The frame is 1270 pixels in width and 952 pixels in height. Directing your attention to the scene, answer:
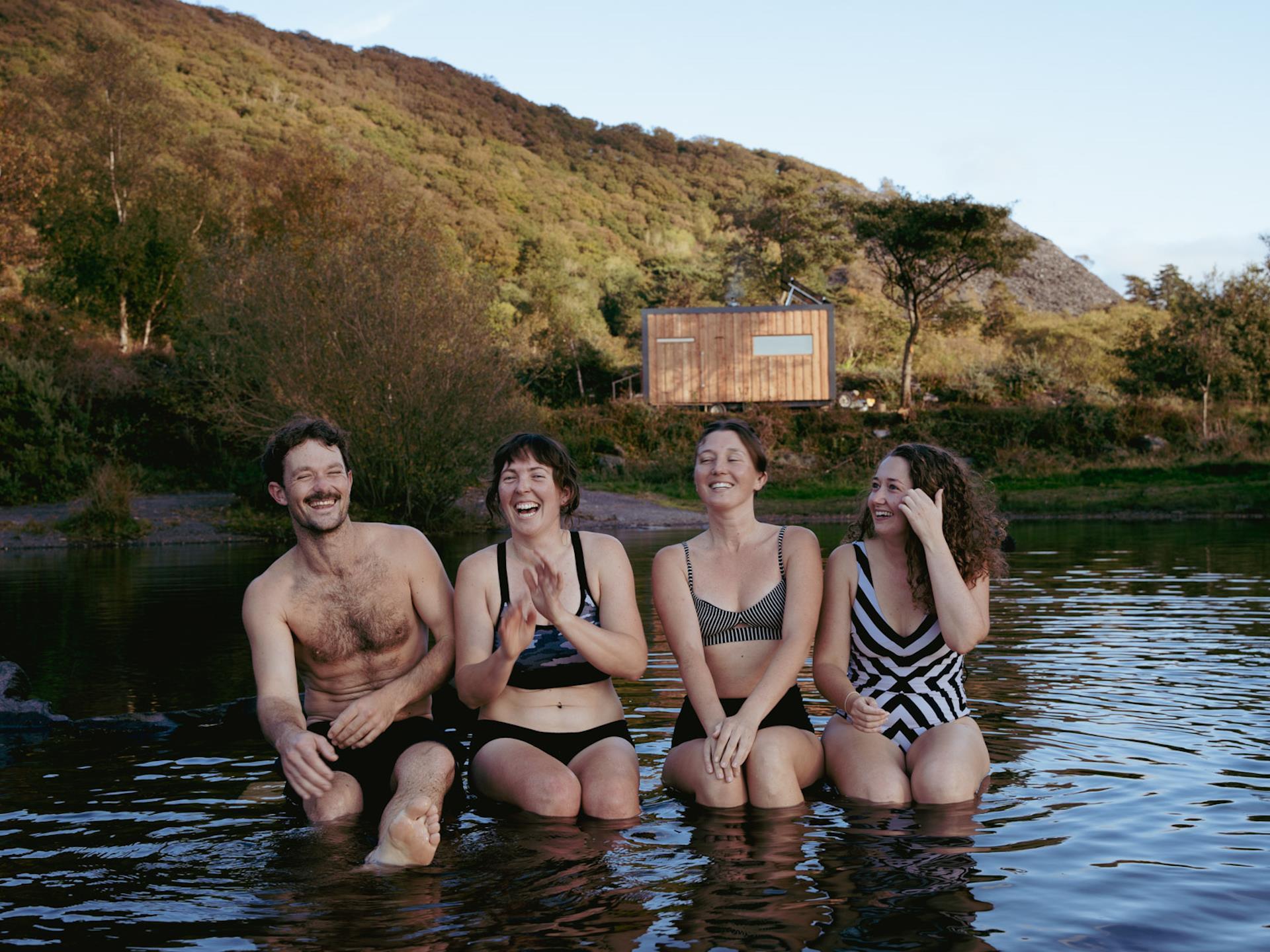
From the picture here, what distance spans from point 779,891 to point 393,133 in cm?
9612

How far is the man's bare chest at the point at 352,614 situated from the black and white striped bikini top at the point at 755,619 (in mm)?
1254

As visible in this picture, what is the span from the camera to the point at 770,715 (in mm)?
5066

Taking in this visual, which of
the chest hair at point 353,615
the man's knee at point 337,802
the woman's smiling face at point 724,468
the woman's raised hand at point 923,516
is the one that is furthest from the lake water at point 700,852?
the woman's smiling face at point 724,468

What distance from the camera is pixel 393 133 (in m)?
93.9

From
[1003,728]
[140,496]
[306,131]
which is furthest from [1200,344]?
[306,131]

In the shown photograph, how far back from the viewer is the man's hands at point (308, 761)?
4363 mm

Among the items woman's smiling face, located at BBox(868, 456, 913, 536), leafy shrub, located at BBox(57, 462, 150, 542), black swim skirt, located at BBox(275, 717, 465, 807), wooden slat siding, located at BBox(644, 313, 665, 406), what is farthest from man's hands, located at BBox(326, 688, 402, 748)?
wooden slat siding, located at BBox(644, 313, 665, 406)

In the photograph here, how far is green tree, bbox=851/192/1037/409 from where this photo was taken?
41.1m

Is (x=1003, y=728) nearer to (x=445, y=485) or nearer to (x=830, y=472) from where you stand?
(x=445, y=485)

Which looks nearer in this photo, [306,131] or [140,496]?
[140,496]

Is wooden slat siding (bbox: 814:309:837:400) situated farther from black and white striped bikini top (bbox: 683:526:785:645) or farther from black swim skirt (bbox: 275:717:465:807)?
black swim skirt (bbox: 275:717:465:807)

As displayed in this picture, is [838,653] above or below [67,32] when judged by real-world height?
below

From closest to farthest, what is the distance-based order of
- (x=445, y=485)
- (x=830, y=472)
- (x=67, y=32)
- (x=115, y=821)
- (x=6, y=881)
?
1. (x=6, y=881)
2. (x=115, y=821)
3. (x=445, y=485)
4. (x=830, y=472)
5. (x=67, y=32)

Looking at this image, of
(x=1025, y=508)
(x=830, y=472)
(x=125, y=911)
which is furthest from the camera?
(x=830, y=472)
